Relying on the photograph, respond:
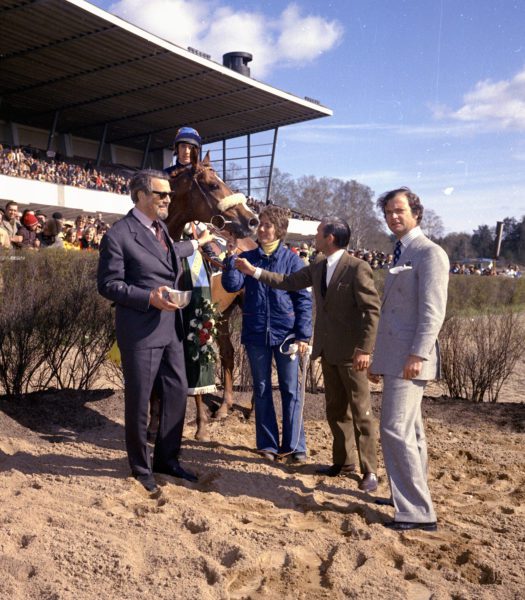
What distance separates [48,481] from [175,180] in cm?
258

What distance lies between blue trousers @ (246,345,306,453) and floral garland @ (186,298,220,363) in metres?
0.35

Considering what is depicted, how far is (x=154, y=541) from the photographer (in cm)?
371

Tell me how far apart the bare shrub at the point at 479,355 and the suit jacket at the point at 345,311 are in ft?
12.4

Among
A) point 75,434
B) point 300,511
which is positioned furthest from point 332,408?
point 75,434

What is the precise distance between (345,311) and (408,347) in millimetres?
980

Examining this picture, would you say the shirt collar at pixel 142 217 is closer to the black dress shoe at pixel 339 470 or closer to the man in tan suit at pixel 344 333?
the man in tan suit at pixel 344 333

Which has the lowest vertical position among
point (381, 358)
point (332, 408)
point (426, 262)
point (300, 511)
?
point (300, 511)

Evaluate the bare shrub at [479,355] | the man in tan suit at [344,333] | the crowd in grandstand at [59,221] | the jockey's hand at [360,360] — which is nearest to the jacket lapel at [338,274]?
the man in tan suit at [344,333]

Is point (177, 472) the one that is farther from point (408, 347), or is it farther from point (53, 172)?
point (53, 172)

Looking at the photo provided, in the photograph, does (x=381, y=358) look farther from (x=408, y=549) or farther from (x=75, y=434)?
(x=75, y=434)

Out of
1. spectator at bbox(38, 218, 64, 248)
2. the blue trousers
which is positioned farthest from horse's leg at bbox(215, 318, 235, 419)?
spectator at bbox(38, 218, 64, 248)

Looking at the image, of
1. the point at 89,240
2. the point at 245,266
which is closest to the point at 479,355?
the point at 245,266

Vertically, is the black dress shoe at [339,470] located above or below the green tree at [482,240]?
below

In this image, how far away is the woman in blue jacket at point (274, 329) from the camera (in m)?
5.62
